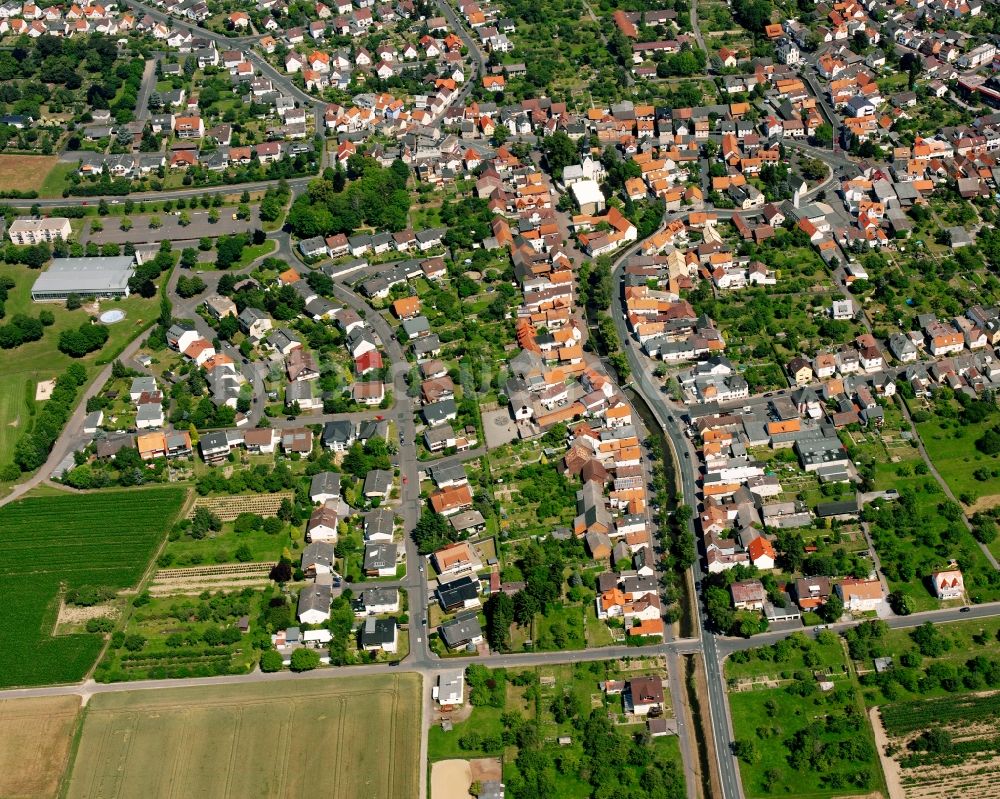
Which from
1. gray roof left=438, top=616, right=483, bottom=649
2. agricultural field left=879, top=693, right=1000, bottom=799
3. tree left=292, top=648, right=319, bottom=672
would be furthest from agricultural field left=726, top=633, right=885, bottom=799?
tree left=292, top=648, right=319, bottom=672

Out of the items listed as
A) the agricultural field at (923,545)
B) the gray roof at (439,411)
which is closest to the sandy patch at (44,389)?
the gray roof at (439,411)

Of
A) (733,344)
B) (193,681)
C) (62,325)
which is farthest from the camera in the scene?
(62,325)

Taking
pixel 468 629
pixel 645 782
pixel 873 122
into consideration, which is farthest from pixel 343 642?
pixel 873 122

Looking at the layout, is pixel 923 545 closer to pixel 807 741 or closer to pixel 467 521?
pixel 807 741

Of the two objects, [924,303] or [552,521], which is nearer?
[552,521]

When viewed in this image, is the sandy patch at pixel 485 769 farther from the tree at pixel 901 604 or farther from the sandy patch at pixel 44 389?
the sandy patch at pixel 44 389

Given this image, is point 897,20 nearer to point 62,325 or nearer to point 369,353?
point 369,353

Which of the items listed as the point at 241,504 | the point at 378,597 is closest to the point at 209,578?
the point at 241,504
